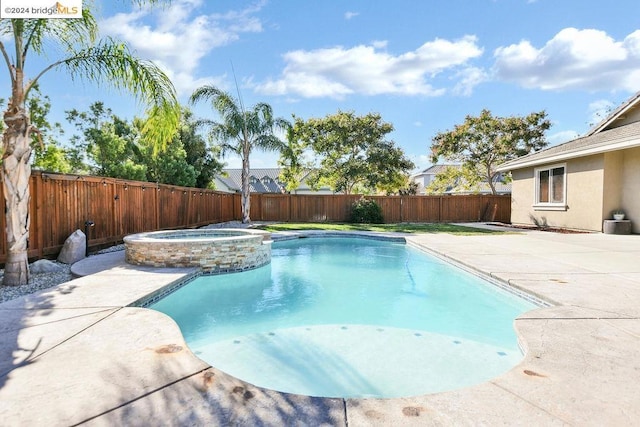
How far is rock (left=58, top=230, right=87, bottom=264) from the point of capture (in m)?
7.34

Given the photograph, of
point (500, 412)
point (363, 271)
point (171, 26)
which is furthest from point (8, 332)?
point (171, 26)

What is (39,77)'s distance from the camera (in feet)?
18.4

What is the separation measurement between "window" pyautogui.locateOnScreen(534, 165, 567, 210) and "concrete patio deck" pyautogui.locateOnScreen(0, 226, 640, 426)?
12.1 meters

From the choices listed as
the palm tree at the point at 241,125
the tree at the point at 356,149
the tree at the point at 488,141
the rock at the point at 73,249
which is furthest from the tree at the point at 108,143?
Answer: the tree at the point at 488,141

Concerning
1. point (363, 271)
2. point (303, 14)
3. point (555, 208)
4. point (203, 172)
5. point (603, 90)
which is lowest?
point (363, 271)

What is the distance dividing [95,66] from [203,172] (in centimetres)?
1933

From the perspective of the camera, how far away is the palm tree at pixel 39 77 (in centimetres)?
529

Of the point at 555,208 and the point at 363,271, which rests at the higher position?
the point at 555,208

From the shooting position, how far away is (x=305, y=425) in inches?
77.2

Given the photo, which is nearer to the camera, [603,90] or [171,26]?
[171,26]

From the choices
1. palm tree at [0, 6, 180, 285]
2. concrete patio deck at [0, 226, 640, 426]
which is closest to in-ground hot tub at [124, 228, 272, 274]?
palm tree at [0, 6, 180, 285]

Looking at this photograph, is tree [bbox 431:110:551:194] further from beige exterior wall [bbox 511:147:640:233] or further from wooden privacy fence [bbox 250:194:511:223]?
beige exterior wall [bbox 511:147:640:233]

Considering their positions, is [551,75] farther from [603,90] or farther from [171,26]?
[171,26]

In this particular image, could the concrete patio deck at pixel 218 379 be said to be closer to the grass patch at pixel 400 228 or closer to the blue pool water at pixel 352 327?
the blue pool water at pixel 352 327
